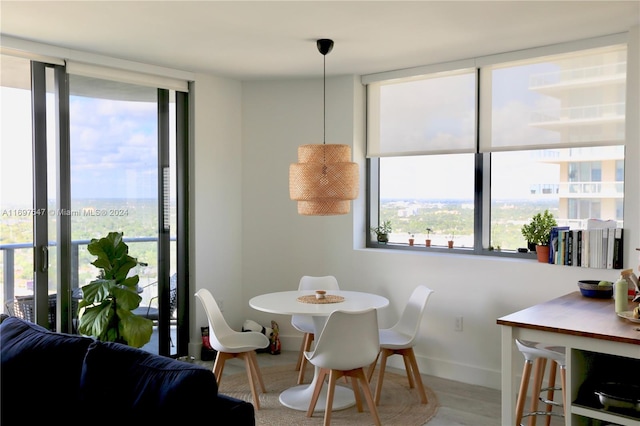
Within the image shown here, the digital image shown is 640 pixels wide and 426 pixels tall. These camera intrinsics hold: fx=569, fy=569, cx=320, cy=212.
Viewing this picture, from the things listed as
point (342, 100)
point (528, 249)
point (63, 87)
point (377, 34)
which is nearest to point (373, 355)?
point (528, 249)

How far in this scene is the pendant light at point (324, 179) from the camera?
3.88 m

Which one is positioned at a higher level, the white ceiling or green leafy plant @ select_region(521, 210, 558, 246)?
the white ceiling

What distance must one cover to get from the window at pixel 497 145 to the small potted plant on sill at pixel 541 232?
130 mm

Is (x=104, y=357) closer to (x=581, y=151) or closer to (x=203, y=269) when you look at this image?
(x=203, y=269)

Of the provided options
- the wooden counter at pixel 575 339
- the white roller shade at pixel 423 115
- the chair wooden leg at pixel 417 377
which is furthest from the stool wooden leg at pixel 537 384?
the white roller shade at pixel 423 115

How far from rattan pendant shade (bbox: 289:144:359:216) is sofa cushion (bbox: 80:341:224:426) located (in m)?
1.83

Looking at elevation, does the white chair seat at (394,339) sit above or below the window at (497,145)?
below

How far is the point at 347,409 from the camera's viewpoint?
397cm

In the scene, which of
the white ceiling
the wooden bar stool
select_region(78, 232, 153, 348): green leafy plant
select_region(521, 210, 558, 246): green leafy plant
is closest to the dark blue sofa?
select_region(78, 232, 153, 348): green leafy plant

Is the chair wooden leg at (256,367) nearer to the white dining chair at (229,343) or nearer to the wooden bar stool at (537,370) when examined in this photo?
the white dining chair at (229,343)

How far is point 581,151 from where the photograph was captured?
4.18 meters

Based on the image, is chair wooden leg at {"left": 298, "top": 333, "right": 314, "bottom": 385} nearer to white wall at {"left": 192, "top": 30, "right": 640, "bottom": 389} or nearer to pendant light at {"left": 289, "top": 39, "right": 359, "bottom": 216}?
white wall at {"left": 192, "top": 30, "right": 640, "bottom": 389}

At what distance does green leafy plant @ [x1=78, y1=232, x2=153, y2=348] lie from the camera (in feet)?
13.6

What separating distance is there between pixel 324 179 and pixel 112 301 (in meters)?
1.84
